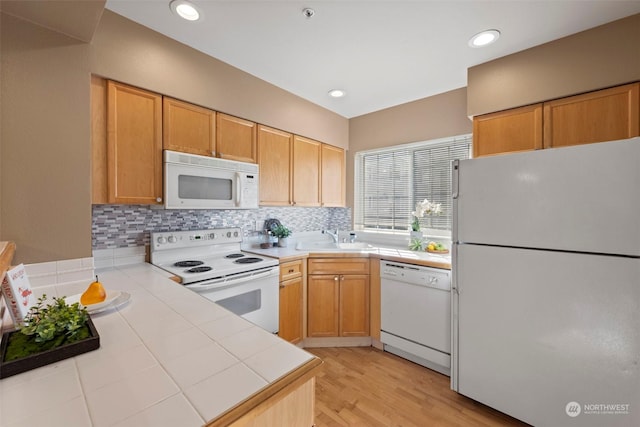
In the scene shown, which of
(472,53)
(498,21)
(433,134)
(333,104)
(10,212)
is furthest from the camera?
(333,104)

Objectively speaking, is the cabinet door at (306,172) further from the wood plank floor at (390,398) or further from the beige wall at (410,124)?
the wood plank floor at (390,398)

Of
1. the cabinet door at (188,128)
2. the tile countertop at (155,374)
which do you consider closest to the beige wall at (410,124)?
the cabinet door at (188,128)

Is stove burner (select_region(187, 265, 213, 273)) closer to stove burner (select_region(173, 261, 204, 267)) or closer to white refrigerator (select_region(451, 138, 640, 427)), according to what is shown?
stove burner (select_region(173, 261, 204, 267))

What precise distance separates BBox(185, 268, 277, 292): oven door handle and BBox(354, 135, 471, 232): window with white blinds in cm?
167

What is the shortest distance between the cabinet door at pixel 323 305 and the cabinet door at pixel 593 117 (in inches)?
81.1

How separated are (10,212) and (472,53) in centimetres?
295

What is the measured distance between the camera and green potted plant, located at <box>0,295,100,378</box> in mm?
661

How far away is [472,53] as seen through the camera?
1965 millimetres

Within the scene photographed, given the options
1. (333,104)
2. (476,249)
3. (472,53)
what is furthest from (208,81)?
(476,249)

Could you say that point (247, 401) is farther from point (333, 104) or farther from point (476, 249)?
point (333, 104)

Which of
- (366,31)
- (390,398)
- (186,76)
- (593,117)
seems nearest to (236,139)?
(186,76)

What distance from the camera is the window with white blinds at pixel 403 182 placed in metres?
2.69

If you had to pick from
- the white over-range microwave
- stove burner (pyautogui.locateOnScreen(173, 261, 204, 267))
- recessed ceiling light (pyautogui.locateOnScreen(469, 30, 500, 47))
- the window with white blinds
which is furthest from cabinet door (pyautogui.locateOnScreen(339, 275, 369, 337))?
recessed ceiling light (pyautogui.locateOnScreen(469, 30, 500, 47))

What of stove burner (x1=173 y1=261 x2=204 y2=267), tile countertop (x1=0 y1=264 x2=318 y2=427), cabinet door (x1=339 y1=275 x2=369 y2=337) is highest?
stove burner (x1=173 y1=261 x2=204 y2=267)
